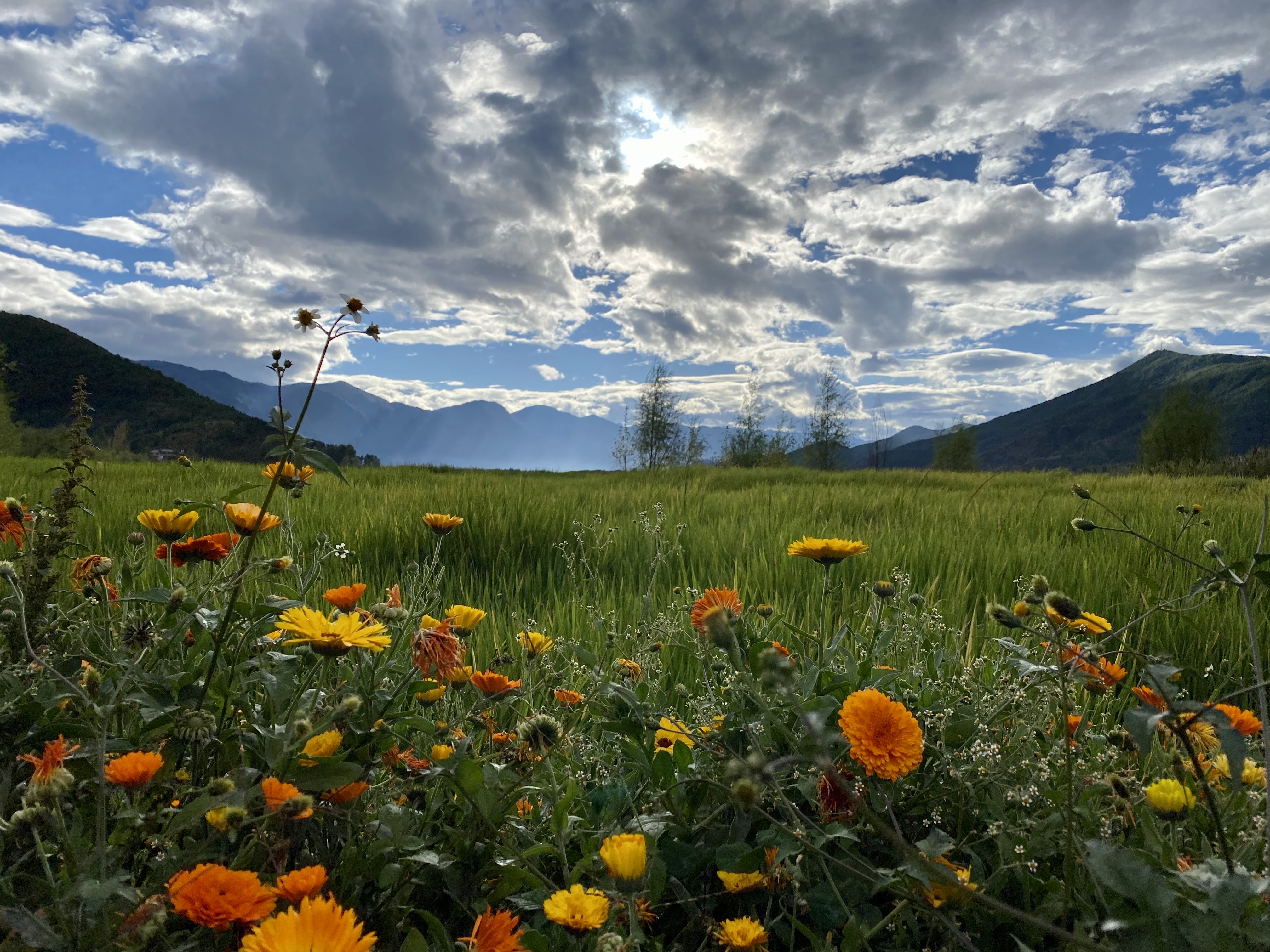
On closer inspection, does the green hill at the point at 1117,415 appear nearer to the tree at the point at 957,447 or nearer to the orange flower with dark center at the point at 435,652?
the tree at the point at 957,447

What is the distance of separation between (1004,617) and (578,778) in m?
0.69

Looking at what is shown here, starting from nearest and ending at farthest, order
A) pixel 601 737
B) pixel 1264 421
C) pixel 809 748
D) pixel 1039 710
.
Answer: pixel 809 748, pixel 1039 710, pixel 601 737, pixel 1264 421

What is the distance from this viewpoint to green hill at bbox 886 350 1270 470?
4815 inches

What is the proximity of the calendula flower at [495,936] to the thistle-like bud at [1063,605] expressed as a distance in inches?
28.3

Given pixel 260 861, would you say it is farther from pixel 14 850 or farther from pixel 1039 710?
pixel 1039 710

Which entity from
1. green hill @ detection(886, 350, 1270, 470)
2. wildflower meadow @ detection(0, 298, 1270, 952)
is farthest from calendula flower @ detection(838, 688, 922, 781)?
green hill @ detection(886, 350, 1270, 470)

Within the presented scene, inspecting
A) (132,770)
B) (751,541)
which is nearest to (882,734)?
(132,770)

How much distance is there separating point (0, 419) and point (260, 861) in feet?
140

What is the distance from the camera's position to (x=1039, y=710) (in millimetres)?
1274

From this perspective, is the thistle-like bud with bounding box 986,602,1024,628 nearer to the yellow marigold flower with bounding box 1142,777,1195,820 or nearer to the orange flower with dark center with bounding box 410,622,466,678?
the yellow marigold flower with bounding box 1142,777,1195,820

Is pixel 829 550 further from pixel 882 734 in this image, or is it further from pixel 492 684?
pixel 492 684

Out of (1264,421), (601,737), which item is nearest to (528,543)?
(601,737)

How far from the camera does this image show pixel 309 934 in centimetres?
62

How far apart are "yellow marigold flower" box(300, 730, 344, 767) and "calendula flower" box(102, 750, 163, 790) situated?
0.17 metres
